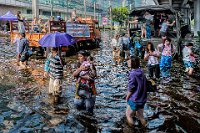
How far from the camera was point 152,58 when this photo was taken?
41.9 ft

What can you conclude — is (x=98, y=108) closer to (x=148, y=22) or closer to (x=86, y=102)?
(x=86, y=102)

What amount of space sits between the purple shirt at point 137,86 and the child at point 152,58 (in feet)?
18.4

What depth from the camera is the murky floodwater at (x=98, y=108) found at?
7.64 m

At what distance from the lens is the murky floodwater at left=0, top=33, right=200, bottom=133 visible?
764 centimetres

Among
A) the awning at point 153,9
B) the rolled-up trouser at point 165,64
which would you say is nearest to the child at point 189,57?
the rolled-up trouser at point 165,64

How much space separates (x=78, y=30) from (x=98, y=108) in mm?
14233

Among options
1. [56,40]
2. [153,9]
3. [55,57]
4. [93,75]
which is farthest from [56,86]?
[153,9]

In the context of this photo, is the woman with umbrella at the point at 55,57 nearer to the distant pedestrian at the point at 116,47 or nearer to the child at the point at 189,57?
the child at the point at 189,57

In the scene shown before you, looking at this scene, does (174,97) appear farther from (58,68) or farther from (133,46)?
(133,46)

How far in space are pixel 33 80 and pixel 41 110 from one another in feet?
14.3

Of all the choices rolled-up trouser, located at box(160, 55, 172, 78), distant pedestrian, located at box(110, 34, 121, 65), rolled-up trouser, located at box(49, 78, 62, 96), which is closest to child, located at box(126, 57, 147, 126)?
rolled-up trouser, located at box(49, 78, 62, 96)

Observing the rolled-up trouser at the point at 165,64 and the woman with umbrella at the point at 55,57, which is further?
the rolled-up trouser at the point at 165,64

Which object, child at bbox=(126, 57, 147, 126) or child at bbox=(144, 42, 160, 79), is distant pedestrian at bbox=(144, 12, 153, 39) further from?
child at bbox=(126, 57, 147, 126)

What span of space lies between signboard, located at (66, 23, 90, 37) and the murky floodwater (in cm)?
804
